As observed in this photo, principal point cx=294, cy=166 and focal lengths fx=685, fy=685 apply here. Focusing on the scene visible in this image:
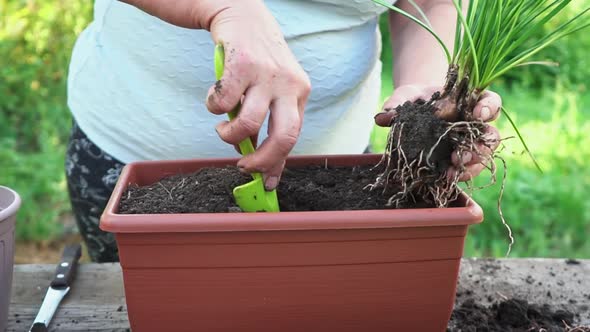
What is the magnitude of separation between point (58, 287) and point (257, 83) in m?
0.49

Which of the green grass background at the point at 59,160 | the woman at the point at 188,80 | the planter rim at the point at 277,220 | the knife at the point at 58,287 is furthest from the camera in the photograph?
the green grass background at the point at 59,160

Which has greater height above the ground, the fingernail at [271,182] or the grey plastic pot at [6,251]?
the fingernail at [271,182]

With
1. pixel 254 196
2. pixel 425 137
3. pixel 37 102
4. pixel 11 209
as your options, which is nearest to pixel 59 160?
pixel 37 102

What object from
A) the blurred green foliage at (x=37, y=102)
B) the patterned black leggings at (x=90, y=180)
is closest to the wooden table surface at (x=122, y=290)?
the patterned black leggings at (x=90, y=180)

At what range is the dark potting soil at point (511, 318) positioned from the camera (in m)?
0.88

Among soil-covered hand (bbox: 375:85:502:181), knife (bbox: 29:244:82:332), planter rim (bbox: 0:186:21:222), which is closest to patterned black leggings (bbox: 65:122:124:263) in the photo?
knife (bbox: 29:244:82:332)

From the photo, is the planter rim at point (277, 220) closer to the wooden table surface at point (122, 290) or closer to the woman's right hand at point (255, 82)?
the woman's right hand at point (255, 82)

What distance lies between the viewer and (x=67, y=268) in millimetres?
1026

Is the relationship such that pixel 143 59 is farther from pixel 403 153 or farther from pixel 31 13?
pixel 31 13

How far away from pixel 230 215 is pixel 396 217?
169mm

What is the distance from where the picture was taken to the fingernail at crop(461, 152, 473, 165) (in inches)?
30.6

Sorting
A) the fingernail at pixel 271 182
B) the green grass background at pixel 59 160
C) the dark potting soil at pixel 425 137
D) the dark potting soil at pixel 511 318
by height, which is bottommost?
the green grass background at pixel 59 160

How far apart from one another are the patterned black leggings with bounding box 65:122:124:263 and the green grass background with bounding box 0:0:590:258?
1163mm

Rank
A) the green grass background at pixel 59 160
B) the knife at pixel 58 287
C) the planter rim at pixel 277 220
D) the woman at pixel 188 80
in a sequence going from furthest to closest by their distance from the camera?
the green grass background at pixel 59 160, the woman at pixel 188 80, the knife at pixel 58 287, the planter rim at pixel 277 220
